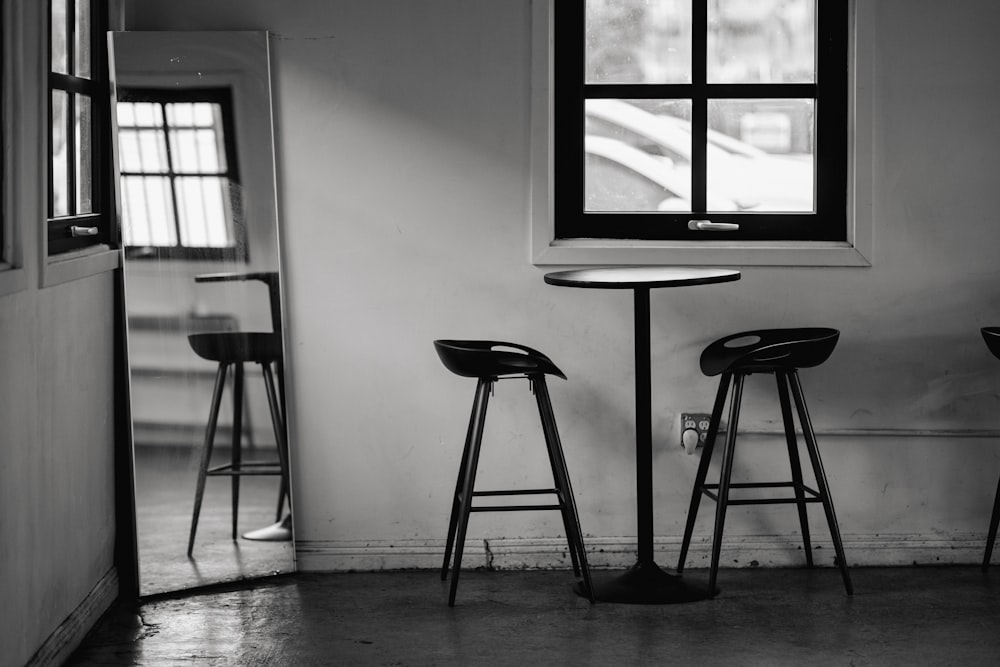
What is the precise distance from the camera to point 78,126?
377 cm

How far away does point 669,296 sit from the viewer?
4211mm

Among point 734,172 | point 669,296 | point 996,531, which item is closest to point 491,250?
point 669,296

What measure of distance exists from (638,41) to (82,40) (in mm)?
2023

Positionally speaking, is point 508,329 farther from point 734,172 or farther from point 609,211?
point 734,172

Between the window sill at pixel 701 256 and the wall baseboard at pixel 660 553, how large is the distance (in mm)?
1052

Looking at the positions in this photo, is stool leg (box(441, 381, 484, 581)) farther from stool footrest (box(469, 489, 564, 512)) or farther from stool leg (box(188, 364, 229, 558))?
stool leg (box(188, 364, 229, 558))

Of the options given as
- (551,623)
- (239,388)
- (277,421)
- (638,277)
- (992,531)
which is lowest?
(551,623)

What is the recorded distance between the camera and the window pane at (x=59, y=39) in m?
3.50

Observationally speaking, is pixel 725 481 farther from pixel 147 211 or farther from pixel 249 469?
pixel 147 211

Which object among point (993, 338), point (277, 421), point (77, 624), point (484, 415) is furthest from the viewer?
point (277, 421)

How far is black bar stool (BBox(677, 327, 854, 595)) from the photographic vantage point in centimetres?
369

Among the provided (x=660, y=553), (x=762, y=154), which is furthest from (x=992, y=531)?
(x=762, y=154)

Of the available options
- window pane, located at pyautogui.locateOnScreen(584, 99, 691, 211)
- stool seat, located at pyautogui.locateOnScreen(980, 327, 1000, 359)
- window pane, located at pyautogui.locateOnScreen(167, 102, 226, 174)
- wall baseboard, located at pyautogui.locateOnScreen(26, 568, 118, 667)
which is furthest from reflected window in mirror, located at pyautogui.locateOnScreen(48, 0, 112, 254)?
stool seat, located at pyautogui.locateOnScreen(980, 327, 1000, 359)

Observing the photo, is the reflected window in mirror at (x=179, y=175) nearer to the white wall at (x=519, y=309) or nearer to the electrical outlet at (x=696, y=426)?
the white wall at (x=519, y=309)
